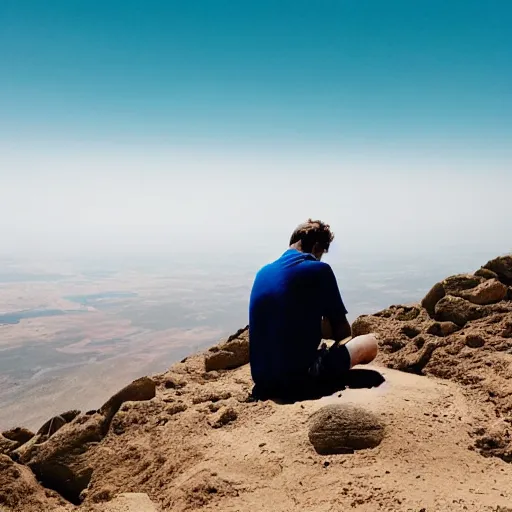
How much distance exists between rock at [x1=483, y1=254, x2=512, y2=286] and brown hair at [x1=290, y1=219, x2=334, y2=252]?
365 centimetres

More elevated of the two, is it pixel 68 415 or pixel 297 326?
pixel 297 326

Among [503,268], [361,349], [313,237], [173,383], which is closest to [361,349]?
[361,349]

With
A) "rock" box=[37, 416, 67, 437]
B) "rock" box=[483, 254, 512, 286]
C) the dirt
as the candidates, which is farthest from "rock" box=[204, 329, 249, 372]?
"rock" box=[483, 254, 512, 286]

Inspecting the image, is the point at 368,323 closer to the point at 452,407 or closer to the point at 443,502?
the point at 452,407

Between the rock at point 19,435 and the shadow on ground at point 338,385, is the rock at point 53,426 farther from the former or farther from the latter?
the shadow on ground at point 338,385

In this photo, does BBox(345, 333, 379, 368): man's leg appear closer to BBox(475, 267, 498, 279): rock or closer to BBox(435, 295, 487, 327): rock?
BBox(435, 295, 487, 327): rock

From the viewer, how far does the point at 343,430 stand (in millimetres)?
3182

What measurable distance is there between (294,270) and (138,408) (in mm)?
2354

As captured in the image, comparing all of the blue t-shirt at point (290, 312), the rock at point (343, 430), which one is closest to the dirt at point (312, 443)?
the rock at point (343, 430)

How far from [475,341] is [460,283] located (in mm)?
1485

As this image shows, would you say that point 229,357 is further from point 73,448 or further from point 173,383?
point 73,448

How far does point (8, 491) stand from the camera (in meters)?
3.76

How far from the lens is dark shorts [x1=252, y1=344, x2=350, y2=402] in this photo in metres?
4.04

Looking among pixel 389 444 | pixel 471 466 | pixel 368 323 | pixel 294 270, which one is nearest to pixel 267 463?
pixel 389 444
